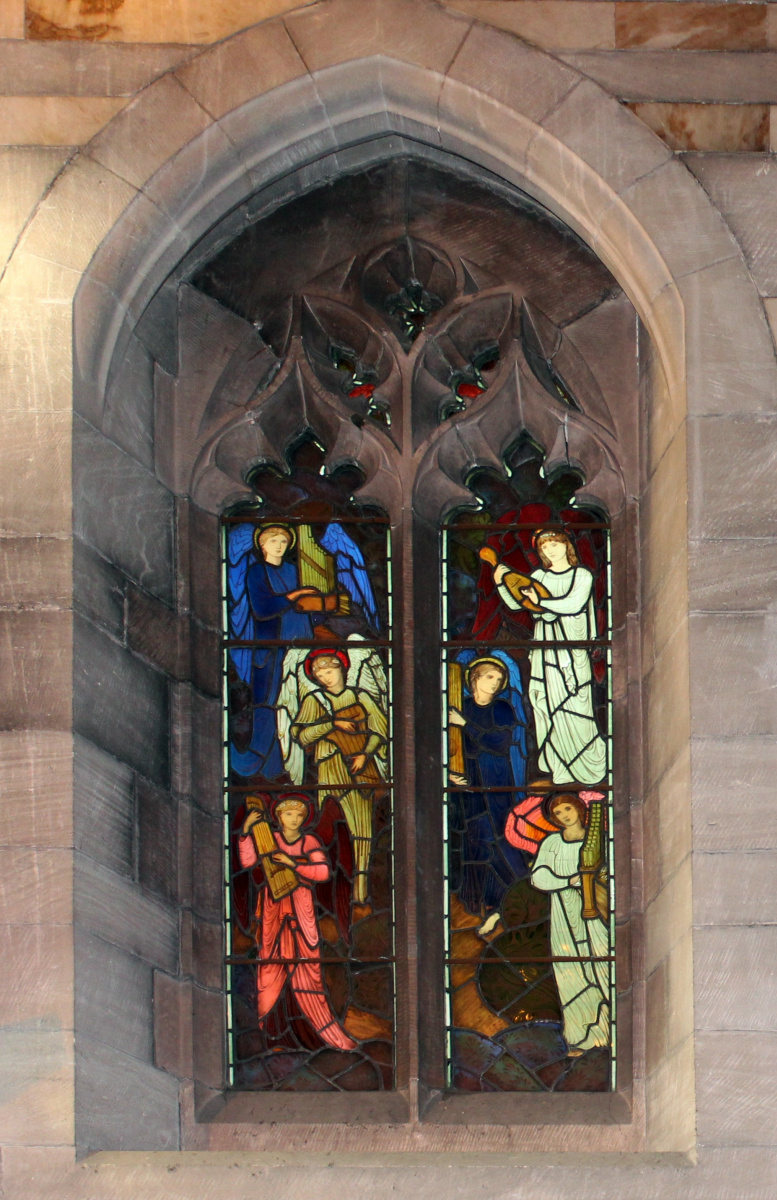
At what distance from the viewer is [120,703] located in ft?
27.3

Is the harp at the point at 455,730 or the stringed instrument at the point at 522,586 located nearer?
the harp at the point at 455,730

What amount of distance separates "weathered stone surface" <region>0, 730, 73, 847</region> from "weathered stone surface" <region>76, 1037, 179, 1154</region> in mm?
758

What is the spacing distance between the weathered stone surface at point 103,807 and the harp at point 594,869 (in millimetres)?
1877

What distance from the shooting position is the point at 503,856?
8.84 m

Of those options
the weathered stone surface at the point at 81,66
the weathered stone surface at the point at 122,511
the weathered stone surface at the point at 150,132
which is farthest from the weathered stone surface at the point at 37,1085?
the weathered stone surface at the point at 81,66

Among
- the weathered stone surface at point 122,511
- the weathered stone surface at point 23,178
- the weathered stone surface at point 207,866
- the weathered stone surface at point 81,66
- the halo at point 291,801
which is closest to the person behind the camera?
the weathered stone surface at point 122,511

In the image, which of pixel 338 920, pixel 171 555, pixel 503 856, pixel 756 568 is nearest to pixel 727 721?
pixel 756 568

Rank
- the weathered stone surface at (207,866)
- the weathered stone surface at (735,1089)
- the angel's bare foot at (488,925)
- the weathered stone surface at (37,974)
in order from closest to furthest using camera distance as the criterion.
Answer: the weathered stone surface at (735,1089)
the weathered stone surface at (37,974)
the weathered stone surface at (207,866)
the angel's bare foot at (488,925)

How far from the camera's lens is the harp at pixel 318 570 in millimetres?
9086

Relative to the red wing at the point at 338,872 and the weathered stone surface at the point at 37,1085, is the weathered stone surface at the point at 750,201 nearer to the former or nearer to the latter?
the red wing at the point at 338,872

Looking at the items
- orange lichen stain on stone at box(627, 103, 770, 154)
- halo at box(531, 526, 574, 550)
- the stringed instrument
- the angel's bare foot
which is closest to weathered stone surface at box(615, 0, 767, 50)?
orange lichen stain on stone at box(627, 103, 770, 154)

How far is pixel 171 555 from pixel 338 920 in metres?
1.66

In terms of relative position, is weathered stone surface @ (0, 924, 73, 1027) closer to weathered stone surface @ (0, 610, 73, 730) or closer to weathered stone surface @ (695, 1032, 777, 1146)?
weathered stone surface @ (0, 610, 73, 730)

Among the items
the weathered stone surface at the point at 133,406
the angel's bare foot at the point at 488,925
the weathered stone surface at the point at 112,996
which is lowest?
the weathered stone surface at the point at 112,996
